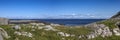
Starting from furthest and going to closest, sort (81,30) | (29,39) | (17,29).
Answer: (81,30) → (17,29) → (29,39)

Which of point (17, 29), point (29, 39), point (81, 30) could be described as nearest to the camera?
point (29, 39)

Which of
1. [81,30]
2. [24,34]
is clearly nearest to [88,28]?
[81,30]

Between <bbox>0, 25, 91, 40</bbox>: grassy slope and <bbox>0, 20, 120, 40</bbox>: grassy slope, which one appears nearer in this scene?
<bbox>0, 25, 91, 40</bbox>: grassy slope

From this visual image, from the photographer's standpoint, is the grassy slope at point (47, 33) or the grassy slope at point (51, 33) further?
the grassy slope at point (51, 33)

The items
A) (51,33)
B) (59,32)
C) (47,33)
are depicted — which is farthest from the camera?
(59,32)

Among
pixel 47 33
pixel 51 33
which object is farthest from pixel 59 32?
pixel 47 33

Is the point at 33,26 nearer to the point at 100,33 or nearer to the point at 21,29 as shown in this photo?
the point at 21,29

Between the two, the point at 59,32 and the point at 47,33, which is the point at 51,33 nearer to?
the point at 47,33

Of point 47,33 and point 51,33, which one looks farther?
point 51,33
